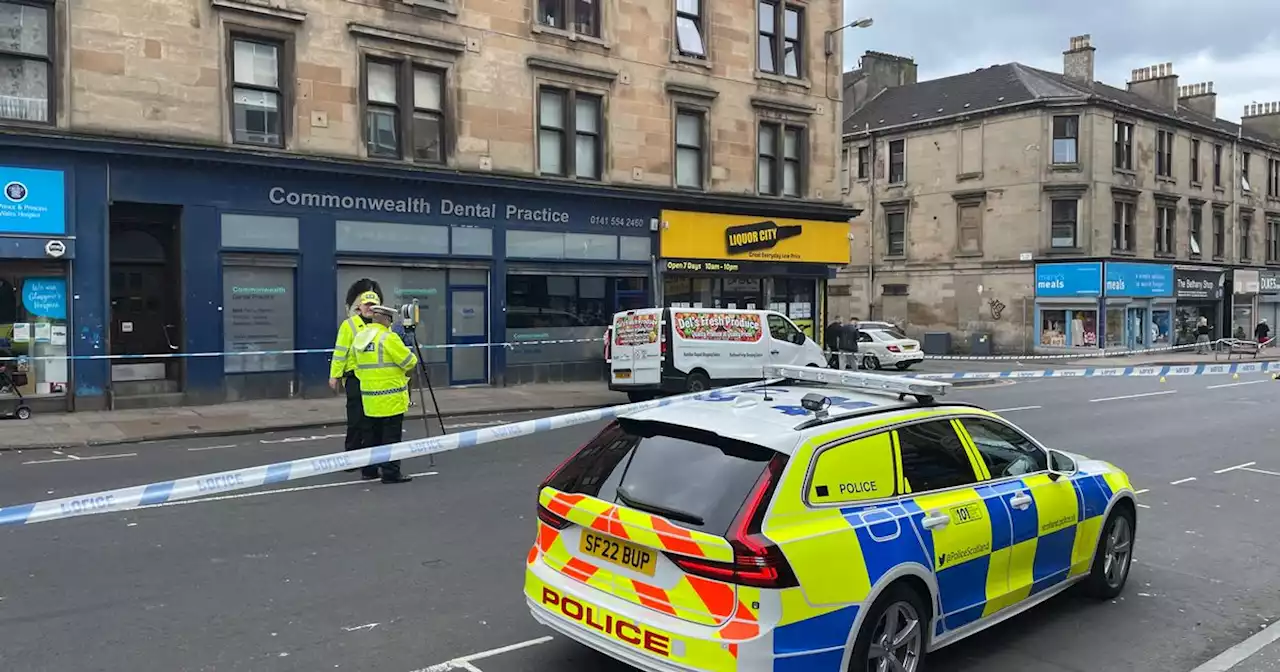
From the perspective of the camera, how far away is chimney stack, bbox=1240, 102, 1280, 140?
2124 inches

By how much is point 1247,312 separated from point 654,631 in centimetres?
5359

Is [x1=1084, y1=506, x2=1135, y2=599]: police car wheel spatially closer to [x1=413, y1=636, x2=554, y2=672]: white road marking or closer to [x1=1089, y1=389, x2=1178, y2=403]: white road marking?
[x1=413, y1=636, x2=554, y2=672]: white road marking

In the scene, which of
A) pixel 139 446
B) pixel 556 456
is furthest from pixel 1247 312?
pixel 139 446

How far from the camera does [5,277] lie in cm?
1566

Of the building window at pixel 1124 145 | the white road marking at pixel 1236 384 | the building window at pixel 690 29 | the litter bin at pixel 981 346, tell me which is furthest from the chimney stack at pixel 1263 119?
the building window at pixel 690 29

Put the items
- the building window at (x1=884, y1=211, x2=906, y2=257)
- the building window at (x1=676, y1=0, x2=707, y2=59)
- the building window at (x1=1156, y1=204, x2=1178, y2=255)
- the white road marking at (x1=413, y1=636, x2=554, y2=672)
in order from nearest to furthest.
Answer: the white road marking at (x1=413, y1=636, x2=554, y2=672) → the building window at (x1=676, y1=0, x2=707, y2=59) → the building window at (x1=1156, y1=204, x2=1178, y2=255) → the building window at (x1=884, y1=211, x2=906, y2=257)

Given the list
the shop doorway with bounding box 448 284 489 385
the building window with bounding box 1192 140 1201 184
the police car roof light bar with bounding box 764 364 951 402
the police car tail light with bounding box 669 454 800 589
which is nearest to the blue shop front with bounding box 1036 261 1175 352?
the building window with bounding box 1192 140 1201 184

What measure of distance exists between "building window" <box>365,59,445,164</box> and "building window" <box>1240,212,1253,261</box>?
44.4 metres

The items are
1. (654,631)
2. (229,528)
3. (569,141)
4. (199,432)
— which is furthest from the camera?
(569,141)

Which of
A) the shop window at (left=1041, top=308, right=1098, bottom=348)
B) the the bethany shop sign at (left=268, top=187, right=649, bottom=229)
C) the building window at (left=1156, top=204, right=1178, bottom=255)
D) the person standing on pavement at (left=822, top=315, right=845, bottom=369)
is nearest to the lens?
the the bethany shop sign at (left=268, top=187, right=649, bottom=229)

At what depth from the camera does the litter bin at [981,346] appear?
1581 inches

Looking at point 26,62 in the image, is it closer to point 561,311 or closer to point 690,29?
point 561,311

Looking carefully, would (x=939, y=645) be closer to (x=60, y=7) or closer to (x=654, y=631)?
(x=654, y=631)

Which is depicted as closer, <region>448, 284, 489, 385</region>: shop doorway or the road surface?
the road surface
